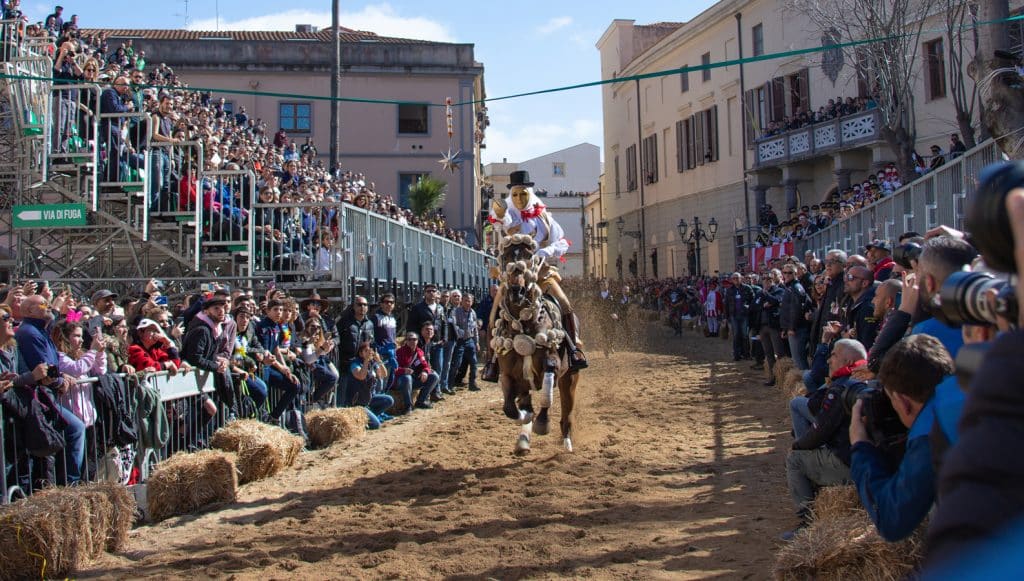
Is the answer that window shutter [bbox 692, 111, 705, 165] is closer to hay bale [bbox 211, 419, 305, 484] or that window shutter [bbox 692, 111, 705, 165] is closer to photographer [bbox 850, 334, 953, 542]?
Result: hay bale [bbox 211, 419, 305, 484]

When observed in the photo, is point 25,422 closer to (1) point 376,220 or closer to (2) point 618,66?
(1) point 376,220

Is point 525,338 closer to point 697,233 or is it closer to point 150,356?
point 150,356

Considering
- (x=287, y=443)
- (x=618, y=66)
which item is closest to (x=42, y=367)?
(x=287, y=443)

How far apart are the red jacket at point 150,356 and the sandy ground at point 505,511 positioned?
141 cm

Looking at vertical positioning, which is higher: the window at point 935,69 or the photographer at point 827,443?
the window at point 935,69

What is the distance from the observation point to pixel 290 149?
78.0ft

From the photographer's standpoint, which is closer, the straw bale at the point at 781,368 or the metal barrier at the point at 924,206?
the metal barrier at the point at 924,206

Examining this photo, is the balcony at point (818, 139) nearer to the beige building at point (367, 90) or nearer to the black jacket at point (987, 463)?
the beige building at point (367, 90)

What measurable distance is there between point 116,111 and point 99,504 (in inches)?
365

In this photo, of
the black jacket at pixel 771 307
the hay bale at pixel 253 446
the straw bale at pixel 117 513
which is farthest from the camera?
the black jacket at pixel 771 307

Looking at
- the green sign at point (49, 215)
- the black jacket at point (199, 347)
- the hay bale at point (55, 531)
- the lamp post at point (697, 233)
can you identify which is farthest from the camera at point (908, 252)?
the lamp post at point (697, 233)

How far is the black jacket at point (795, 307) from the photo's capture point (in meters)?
13.5

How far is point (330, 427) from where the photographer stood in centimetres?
1080

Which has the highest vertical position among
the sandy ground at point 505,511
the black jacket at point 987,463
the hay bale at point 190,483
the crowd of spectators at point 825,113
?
the crowd of spectators at point 825,113
